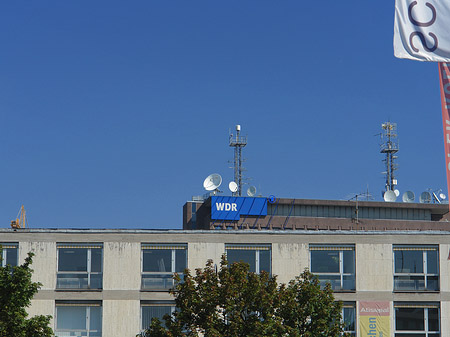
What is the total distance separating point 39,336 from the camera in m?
28.0

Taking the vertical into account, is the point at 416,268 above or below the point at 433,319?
above

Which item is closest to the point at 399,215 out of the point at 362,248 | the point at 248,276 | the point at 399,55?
the point at 362,248

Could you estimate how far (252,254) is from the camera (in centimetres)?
4134

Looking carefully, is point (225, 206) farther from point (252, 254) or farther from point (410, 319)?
point (410, 319)

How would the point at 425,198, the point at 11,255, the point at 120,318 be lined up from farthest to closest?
the point at 425,198
the point at 11,255
the point at 120,318

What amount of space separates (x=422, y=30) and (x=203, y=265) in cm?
3026

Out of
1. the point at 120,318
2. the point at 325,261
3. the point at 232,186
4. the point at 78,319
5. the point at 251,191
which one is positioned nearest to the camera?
the point at 120,318

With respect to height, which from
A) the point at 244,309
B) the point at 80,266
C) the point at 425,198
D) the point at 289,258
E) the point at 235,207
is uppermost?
the point at 425,198

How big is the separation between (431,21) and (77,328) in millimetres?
32502

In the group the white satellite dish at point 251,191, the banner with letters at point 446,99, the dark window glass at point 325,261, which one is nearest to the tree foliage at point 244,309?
the dark window glass at point 325,261

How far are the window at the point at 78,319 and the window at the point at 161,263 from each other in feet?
9.28

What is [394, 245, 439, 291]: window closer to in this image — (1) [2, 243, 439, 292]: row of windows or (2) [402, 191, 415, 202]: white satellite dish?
(1) [2, 243, 439, 292]: row of windows

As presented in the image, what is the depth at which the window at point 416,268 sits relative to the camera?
41.6m

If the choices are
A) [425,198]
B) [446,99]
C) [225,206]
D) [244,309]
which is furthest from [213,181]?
[446,99]
